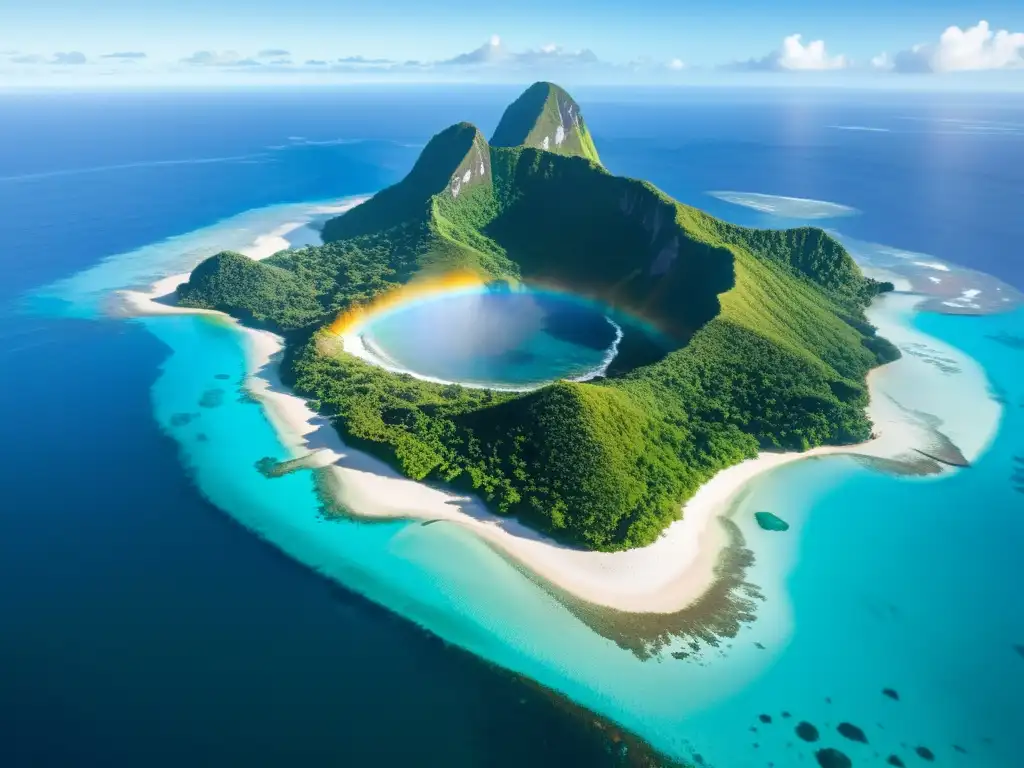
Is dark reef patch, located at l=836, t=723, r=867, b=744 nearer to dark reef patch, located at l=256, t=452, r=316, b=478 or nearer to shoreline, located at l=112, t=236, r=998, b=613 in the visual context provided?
shoreline, located at l=112, t=236, r=998, b=613

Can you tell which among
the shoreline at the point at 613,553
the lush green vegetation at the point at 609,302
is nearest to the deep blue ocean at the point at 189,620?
the shoreline at the point at 613,553

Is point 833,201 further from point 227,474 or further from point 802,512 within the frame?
point 227,474

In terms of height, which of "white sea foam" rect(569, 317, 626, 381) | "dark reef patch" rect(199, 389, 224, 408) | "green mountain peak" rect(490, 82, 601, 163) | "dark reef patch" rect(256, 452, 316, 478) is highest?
"green mountain peak" rect(490, 82, 601, 163)

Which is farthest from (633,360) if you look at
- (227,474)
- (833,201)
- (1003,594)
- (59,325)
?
(833,201)

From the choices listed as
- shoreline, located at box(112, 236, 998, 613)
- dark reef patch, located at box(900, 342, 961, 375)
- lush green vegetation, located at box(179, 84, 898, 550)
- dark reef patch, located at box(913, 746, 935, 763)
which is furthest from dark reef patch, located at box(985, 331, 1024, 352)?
dark reef patch, located at box(913, 746, 935, 763)

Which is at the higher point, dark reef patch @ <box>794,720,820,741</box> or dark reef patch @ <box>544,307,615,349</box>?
dark reef patch @ <box>544,307,615,349</box>
